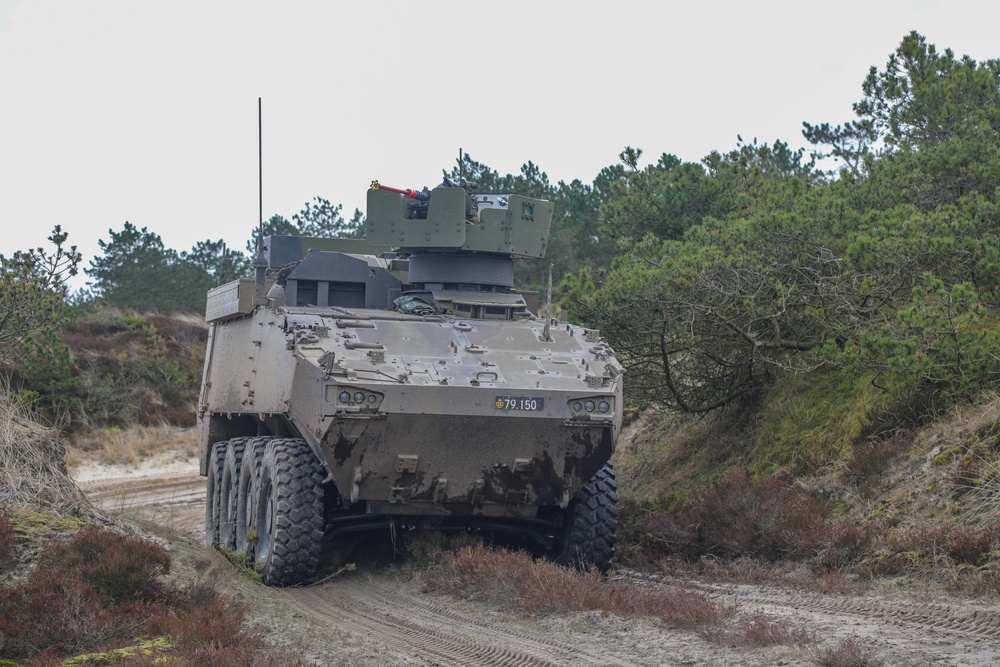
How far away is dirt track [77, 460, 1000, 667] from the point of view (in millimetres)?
6184

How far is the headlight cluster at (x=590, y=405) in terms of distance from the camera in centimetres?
946

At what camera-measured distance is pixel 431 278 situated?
11.9m

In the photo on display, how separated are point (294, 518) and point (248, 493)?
1905mm

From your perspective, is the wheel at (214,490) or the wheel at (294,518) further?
the wheel at (214,490)

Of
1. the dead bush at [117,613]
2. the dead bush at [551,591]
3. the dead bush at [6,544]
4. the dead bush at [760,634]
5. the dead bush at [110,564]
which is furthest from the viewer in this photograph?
the dead bush at [6,544]

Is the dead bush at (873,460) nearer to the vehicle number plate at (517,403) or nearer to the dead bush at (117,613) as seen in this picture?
the vehicle number plate at (517,403)

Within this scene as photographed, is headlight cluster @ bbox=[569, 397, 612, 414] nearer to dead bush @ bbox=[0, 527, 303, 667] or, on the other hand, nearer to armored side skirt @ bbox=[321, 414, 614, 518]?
armored side skirt @ bbox=[321, 414, 614, 518]

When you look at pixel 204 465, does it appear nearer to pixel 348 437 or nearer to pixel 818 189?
pixel 348 437

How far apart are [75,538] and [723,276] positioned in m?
7.27

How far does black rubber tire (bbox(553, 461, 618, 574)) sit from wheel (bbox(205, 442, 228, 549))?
424 centimetres

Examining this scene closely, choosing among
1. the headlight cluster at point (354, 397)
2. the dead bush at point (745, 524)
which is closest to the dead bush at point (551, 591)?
the dead bush at point (745, 524)

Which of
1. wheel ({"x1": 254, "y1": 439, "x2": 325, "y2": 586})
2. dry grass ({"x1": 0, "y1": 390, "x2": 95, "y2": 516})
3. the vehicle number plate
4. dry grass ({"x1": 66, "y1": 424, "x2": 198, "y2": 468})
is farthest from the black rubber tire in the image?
dry grass ({"x1": 66, "y1": 424, "x2": 198, "y2": 468})

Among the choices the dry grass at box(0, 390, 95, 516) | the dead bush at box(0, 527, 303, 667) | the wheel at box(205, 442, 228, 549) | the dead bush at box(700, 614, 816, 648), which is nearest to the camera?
the dead bush at box(700, 614, 816, 648)

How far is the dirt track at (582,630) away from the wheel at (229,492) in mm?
2256
